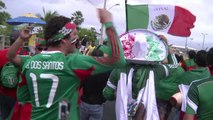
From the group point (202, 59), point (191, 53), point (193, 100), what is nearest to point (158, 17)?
point (202, 59)

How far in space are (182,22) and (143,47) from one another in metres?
1.10

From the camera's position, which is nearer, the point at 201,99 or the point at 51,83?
the point at 51,83

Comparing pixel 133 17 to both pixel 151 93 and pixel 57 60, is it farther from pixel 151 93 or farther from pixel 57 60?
pixel 57 60

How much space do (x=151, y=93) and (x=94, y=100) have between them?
2.09 metres

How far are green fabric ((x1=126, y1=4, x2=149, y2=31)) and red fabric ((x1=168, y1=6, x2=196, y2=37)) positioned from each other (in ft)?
1.15

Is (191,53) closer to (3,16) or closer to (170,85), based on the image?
(170,85)

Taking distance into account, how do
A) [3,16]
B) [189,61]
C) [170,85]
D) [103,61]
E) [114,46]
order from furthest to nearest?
[3,16], [189,61], [170,85], [103,61], [114,46]

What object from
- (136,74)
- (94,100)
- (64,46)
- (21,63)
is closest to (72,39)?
(64,46)

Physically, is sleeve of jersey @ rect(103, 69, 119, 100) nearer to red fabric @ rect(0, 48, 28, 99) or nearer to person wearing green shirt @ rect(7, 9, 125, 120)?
person wearing green shirt @ rect(7, 9, 125, 120)

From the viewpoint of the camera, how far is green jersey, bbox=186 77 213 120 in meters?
3.20

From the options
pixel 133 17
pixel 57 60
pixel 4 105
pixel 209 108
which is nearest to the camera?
pixel 57 60

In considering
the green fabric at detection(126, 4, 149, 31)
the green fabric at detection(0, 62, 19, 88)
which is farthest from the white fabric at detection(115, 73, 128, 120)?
the green fabric at detection(0, 62, 19, 88)

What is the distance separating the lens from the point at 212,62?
3.81m

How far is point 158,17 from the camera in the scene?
171 inches
